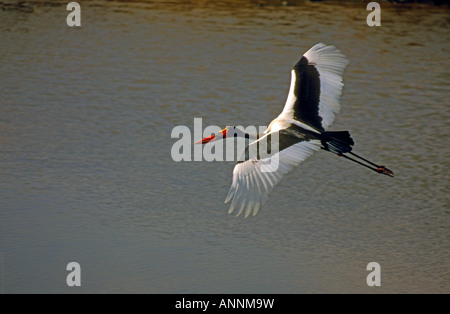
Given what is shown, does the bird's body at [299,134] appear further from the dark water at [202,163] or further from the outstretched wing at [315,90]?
→ the dark water at [202,163]

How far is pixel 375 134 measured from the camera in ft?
34.8

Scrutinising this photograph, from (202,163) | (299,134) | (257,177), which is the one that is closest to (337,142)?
(299,134)

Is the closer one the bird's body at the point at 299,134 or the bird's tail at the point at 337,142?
the bird's body at the point at 299,134

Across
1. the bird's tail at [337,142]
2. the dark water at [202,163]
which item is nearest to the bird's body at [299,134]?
the bird's tail at [337,142]

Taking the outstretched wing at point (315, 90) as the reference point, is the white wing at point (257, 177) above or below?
below

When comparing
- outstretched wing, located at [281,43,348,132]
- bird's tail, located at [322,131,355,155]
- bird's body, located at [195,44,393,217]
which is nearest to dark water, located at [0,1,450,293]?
bird's body, located at [195,44,393,217]

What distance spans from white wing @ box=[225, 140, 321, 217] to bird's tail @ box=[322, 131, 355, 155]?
47 centimetres

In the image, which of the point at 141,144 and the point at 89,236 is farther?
the point at 141,144

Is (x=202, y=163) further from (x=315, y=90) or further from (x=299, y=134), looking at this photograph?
(x=299, y=134)

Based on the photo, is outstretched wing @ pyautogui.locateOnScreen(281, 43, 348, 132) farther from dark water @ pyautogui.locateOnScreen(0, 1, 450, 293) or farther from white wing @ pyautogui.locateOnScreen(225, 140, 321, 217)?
dark water @ pyautogui.locateOnScreen(0, 1, 450, 293)

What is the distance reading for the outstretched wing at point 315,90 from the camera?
8.52 m
